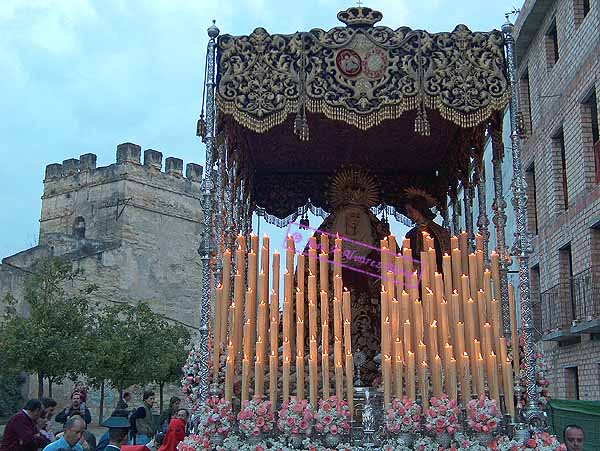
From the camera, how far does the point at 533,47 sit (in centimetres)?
1630

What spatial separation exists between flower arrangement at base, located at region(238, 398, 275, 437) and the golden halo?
12.7 ft

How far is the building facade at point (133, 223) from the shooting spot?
26422 mm

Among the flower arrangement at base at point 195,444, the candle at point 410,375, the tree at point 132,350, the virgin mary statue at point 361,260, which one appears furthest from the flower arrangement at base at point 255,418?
the tree at point 132,350

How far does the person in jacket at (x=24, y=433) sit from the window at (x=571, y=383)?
1093cm

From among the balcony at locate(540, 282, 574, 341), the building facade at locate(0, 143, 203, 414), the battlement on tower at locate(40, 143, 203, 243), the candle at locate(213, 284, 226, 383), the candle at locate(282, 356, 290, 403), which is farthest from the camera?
the battlement on tower at locate(40, 143, 203, 243)

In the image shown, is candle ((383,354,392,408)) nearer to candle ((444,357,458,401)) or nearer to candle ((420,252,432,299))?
candle ((444,357,458,401))

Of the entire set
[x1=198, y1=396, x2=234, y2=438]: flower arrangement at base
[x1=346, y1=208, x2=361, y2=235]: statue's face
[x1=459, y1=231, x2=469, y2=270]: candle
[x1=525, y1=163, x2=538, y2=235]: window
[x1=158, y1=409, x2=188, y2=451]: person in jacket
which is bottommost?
[x1=158, y1=409, x2=188, y2=451]: person in jacket

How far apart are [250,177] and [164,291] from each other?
68.7ft

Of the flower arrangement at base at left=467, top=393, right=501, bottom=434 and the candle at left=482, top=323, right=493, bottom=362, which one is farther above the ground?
the candle at left=482, top=323, right=493, bottom=362

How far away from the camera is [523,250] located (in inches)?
231

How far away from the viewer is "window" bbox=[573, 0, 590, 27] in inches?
538

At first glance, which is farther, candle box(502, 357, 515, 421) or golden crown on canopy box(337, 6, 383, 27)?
golden crown on canopy box(337, 6, 383, 27)

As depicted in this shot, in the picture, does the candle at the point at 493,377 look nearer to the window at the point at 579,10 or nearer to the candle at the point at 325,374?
the candle at the point at 325,374

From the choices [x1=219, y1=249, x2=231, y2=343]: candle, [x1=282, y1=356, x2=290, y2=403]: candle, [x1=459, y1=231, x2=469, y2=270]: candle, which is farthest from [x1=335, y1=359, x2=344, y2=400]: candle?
[x1=459, y1=231, x2=469, y2=270]: candle
